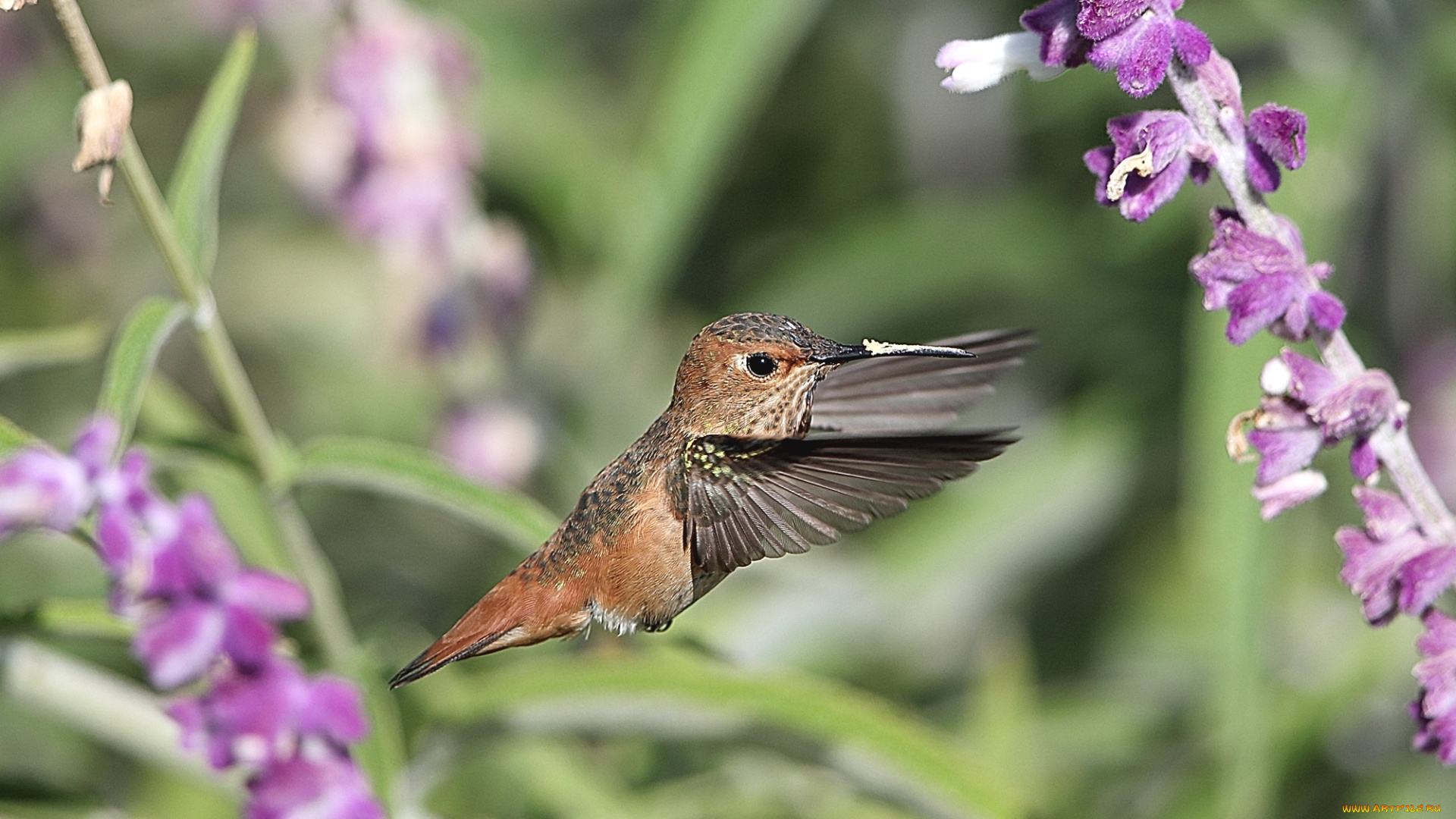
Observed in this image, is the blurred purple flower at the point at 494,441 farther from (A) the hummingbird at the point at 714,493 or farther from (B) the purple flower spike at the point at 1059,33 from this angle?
(B) the purple flower spike at the point at 1059,33

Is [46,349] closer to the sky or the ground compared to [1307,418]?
closer to the sky

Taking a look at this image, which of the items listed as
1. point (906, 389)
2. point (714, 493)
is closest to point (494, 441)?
point (906, 389)

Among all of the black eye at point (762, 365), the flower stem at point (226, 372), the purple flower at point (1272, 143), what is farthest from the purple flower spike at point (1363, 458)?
the flower stem at point (226, 372)

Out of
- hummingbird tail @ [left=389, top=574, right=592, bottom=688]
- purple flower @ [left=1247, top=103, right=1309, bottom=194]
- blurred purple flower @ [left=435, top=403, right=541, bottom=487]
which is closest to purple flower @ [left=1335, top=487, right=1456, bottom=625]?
purple flower @ [left=1247, top=103, right=1309, bottom=194]

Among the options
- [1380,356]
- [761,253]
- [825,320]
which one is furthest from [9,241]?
[1380,356]

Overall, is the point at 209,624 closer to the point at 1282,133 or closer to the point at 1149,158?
the point at 1149,158

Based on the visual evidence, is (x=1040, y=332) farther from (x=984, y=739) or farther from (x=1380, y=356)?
(x=984, y=739)

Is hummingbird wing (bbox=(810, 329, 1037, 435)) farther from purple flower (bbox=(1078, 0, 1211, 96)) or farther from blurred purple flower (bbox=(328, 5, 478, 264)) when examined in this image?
blurred purple flower (bbox=(328, 5, 478, 264))
